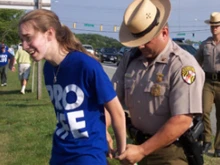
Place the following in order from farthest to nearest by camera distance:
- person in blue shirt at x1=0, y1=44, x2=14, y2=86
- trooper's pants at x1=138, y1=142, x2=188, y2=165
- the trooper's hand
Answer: person in blue shirt at x1=0, y1=44, x2=14, y2=86 < trooper's pants at x1=138, y1=142, x2=188, y2=165 < the trooper's hand

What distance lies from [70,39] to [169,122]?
2.69 feet

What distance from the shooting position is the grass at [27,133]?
23.2 feet

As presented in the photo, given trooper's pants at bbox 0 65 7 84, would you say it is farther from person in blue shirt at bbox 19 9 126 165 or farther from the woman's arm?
the woman's arm

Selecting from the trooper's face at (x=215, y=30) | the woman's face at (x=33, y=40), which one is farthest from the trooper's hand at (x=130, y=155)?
the trooper's face at (x=215, y=30)

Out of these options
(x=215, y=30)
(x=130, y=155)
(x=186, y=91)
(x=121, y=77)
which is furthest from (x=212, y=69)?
(x=130, y=155)

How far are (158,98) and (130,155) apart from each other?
0.43 m

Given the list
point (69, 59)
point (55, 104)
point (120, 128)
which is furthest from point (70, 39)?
point (120, 128)

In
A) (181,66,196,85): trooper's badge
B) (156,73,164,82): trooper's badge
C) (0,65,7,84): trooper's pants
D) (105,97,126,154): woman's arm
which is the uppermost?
(181,66,196,85): trooper's badge

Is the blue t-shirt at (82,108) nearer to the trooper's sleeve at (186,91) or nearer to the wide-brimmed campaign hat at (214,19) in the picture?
the trooper's sleeve at (186,91)

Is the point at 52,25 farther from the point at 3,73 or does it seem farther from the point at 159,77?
the point at 3,73

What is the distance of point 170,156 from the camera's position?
3500 millimetres

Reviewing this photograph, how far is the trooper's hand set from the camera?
3.18 metres

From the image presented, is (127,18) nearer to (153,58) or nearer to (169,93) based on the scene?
(153,58)

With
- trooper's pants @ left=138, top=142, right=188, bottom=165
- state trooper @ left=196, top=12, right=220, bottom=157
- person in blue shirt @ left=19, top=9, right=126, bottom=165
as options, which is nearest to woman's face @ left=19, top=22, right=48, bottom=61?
person in blue shirt @ left=19, top=9, right=126, bottom=165
